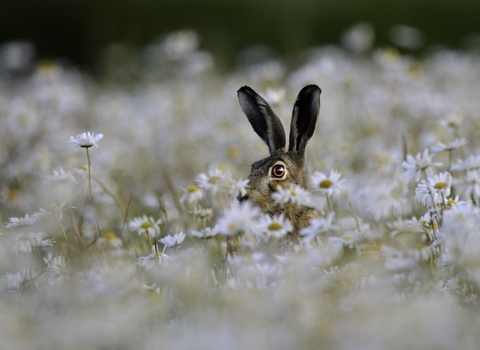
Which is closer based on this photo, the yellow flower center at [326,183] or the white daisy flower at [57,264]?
the white daisy flower at [57,264]

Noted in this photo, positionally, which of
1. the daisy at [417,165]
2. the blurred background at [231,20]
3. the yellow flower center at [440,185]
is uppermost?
the blurred background at [231,20]

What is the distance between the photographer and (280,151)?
16.4ft

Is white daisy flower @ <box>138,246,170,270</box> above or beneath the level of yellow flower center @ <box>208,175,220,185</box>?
beneath

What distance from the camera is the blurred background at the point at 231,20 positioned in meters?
17.2

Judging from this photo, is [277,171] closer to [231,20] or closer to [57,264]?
[57,264]

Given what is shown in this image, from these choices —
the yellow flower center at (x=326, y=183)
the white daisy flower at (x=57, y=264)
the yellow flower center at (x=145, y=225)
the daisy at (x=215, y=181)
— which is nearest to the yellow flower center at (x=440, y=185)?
the yellow flower center at (x=326, y=183)

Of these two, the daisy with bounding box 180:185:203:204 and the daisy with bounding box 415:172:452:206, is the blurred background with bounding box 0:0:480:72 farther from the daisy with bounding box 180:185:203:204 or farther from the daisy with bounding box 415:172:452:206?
the daisy with bounding box 415:172:452:206

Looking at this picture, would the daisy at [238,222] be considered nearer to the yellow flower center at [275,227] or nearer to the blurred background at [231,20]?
the yellow flower center at [275,227]

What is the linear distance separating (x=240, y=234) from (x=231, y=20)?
60.6 feet

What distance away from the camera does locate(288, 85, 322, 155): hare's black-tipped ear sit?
4.62 meters

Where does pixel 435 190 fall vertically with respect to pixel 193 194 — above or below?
below

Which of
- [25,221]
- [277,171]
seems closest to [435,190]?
[277,171]

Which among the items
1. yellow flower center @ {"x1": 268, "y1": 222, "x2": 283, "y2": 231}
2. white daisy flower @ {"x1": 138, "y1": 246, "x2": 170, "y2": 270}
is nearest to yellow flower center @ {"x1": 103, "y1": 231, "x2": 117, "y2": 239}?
white daisy flower @ {"x1": 138, "y1": 246, "x2": 170, "y2": 270}

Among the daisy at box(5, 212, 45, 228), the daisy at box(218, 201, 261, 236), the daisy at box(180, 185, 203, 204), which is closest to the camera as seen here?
the daisy at box(218, 201, 261, 236)
